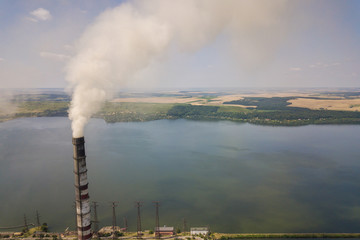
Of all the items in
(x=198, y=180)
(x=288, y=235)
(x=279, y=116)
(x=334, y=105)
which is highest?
(x=334, y=105)

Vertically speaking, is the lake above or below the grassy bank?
above

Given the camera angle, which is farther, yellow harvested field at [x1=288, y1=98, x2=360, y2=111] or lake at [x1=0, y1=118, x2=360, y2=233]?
yellow harvested field at [x1=288, y1=98, x2=360, y2=111]

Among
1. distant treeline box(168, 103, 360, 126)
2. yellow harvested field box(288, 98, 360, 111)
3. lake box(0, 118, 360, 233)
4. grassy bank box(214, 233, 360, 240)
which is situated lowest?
grassy bank box(214, 233, 360, 240)

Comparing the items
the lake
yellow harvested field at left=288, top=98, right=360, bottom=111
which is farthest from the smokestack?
yellow harvested field at left=288, top=98, right=360, bottom=111

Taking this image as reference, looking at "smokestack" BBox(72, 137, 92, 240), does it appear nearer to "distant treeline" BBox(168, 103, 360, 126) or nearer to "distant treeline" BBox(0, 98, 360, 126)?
A: "distant treeline" BBox(0, 98, 360, 126)

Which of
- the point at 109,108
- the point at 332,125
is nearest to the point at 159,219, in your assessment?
the point at 332,125

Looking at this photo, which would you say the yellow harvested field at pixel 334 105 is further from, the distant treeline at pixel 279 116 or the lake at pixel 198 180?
the lake at pixel 198 180

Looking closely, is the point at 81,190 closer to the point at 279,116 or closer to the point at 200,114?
the point at 279,116

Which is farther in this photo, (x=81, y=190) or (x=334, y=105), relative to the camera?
(x=334, y=105)

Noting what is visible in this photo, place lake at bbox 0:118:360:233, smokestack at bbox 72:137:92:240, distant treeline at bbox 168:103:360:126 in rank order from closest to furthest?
smokestack at bbox 72:137:92:240, lake at bbox 0:118:360:233, distant treeline at bbox 168:103:360:126

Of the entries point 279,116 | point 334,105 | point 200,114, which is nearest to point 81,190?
point 279,116

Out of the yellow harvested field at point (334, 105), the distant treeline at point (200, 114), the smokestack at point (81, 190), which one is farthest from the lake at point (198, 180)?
the yellow harvested field at point (334, 105)
